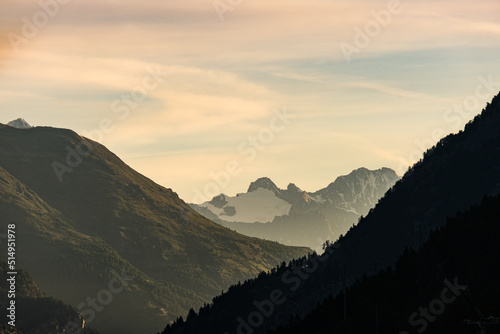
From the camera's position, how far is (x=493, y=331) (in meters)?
189
